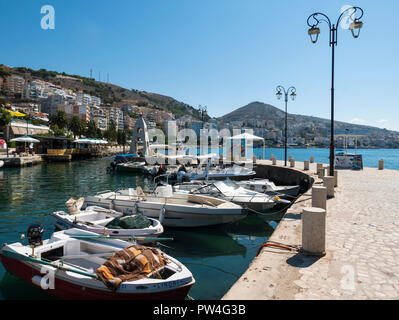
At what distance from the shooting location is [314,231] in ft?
16.7

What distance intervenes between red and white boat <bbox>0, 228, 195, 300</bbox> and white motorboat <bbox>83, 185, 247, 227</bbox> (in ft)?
12.3

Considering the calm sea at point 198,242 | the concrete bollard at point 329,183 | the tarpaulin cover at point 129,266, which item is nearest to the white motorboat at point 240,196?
the calm sea at point 198,242

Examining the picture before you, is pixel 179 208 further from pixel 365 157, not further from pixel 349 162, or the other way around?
pixel 365 157

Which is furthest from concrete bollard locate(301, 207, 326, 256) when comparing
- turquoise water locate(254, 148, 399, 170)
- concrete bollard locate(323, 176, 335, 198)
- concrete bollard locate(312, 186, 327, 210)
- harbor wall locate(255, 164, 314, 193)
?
turquoise water locate(254, 148, 399, 170)

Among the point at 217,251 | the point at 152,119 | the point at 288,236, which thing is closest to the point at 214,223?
the point at 217,251

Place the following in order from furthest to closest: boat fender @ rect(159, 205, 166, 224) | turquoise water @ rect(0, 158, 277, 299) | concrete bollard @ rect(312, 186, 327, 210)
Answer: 1. boat fender @ rect(159, 205, 166, 224)
2. concrete bollard @ rect(312, 186, 327, 210)
3. turquoise water @ rect(0, 158, 277, 299)

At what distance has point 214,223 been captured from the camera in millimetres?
10391

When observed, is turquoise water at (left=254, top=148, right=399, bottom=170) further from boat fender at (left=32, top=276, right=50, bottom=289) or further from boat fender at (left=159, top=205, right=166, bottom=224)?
boat fender at (left=32, top=276, right=50, bottom=289)

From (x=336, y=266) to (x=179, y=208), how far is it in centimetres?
644

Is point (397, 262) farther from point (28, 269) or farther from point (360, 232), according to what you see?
point (28, 269)

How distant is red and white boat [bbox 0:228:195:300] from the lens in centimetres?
451

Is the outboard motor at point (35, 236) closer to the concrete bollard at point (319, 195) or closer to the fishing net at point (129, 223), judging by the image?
the fishing net at point (129, 223)
